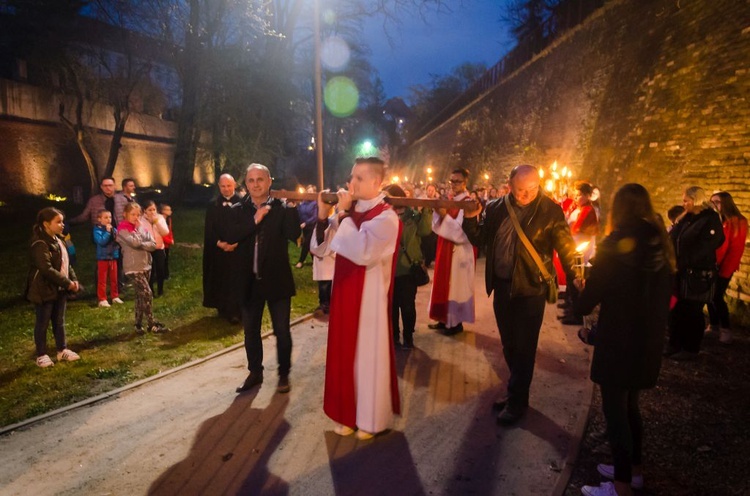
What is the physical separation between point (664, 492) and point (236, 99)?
77.5 feet

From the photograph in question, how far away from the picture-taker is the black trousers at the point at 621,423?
3049 mm

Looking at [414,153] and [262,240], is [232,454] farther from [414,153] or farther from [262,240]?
[414,153]

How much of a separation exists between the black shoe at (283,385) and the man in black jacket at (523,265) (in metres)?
2.09

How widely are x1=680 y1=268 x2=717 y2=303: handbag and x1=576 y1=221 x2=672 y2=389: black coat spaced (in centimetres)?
A: 328

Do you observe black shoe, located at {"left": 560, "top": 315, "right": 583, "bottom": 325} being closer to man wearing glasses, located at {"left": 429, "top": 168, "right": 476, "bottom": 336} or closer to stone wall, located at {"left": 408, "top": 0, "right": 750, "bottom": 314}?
man wearing glasses, located at {"left": 429, "top": 168, "right": 476, "bottom": 336}

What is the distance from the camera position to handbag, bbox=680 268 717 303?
5.65 meters

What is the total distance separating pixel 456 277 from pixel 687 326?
2845 mm

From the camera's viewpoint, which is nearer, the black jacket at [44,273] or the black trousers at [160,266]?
the black jacket at [44,273]

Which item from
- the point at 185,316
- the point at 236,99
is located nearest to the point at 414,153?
the point at 236,99

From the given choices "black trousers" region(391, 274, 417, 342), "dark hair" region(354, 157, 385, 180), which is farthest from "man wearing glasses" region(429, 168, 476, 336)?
"dark hair" region(354, 157, 385, 180)

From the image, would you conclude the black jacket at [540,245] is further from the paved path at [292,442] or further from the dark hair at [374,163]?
the dark hair at [374,163]

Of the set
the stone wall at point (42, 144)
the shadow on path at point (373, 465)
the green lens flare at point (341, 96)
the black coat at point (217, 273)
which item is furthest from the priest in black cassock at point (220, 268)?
the green lens flare at point (341, 96)

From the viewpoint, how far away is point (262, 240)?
480 centimetres

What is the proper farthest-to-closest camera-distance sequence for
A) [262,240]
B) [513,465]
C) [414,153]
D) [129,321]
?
[414,153]
[129,321]
[262,240]
[513,465]
